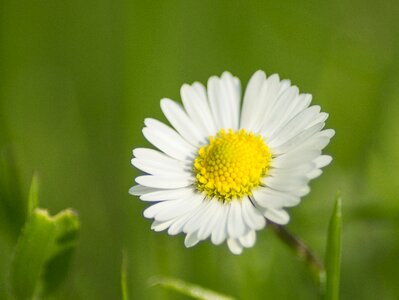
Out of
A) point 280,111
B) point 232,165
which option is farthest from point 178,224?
point 280,111

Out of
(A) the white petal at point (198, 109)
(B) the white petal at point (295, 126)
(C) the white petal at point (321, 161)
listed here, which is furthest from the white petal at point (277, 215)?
(A) the white petal at point (198, 109)

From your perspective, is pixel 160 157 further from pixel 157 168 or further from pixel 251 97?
pixel 251 97

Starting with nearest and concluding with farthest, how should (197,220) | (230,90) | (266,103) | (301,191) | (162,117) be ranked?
(301,191)
(197,220)
(266,103)
(230,90)
(162,117)

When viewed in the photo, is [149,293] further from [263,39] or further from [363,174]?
[263,39]

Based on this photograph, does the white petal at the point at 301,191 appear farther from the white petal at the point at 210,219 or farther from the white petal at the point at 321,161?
the white petal at the point at 210,219

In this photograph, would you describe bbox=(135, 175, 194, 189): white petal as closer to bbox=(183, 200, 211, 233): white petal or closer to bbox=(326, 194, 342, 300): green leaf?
bbox=(183, 200, 211, 233): white petal

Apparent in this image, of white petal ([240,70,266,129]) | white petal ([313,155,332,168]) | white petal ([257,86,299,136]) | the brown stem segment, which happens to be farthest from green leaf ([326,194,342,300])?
white petal ([240,70,266,129])
